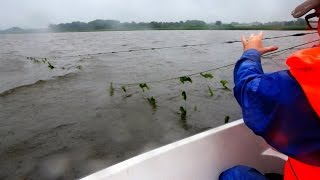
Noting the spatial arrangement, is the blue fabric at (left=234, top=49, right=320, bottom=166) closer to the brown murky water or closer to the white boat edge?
the white boat edge

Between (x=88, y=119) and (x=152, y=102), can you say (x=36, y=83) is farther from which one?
(x=152, y=102)

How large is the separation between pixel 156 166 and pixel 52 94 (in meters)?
9.73

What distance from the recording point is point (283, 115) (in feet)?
4.08

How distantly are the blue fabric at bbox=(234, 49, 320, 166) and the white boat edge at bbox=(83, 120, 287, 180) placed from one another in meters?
1.01

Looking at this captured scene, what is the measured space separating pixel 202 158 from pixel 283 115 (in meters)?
1.35

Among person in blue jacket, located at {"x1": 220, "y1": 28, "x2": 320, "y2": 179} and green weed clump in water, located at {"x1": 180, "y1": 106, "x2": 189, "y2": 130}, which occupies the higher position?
person in blue jacket, located at {"x1": 220, "y1": 28, "x2": 320, "y2": 179}

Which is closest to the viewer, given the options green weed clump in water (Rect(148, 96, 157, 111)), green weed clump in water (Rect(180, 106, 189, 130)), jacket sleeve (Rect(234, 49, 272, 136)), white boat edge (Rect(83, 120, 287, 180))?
jacket sleeve (Rect(234, 49, 272, 136))

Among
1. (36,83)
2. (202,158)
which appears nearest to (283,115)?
(202,158)

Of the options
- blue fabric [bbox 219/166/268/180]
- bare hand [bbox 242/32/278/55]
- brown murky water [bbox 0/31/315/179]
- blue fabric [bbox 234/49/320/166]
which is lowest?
brown murky water [bbox 0/31/315/179]

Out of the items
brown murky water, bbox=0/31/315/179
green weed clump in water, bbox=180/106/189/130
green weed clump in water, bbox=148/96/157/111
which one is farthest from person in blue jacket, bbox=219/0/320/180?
green weed clump in water, bbox=148/96/157/111

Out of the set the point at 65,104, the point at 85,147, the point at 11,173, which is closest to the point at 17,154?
the point at 11,173

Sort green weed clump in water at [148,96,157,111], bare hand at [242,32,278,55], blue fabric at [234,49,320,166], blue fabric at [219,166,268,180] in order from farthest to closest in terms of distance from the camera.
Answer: green weed clump in water at [148,96,157,111], blue fabric at [219,166,268,180], bare hand at [242,32,278,55], blue fabric at [234,49,320,166]

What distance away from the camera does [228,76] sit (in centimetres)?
1377

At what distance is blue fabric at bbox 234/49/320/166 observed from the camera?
1.19 m
